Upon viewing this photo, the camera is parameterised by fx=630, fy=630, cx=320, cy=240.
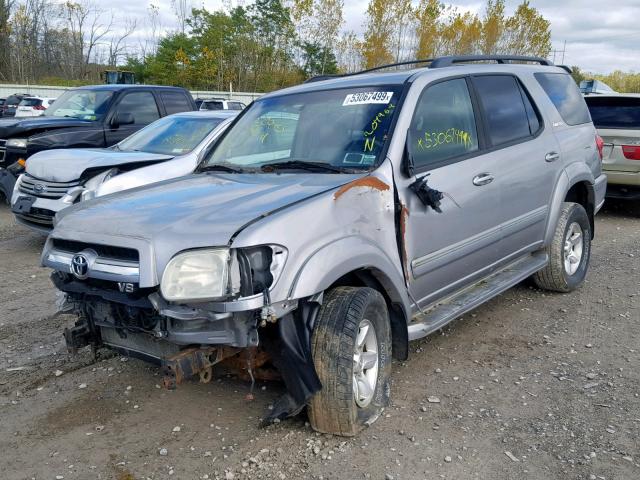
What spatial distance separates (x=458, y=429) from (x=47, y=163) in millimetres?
5756

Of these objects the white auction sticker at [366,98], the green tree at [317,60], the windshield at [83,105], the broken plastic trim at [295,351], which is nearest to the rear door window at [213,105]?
the windshield at [83,105]

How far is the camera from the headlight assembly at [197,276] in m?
2.78

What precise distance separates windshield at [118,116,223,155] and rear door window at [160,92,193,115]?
2416 mm

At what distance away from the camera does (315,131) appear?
4098 mm

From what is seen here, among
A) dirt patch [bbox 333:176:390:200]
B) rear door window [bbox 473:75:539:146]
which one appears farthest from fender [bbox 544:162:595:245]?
dirt patch [bbox 333:176:390:200]

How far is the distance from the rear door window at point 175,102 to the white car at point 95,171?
289 cm

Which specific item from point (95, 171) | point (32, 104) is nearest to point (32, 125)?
point (95, 171)

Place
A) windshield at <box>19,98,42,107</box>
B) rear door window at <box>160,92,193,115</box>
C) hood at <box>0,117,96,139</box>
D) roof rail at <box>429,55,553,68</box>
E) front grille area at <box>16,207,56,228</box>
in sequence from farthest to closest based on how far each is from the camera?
windshield at <box>19,98,42,107</box>, rear door window at <box>160,92,193,115</box>, hood at <box>0,117,96,139</box>, front grille area at <box>16,207,56,228</box>, roof rail at <box>429,55,553,68</box>

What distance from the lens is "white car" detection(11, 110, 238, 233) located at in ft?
22.2

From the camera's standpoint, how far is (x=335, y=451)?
3.17 metres

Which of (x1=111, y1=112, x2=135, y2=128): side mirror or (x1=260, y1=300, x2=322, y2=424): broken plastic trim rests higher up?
(x1=111, y1=112, x2=135, y2=128): side mirror

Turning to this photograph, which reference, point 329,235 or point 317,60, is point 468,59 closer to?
point 329,235

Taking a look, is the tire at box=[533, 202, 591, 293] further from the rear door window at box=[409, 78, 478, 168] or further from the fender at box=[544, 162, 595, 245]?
the rear door window at box=[409, 78, 478, 168]

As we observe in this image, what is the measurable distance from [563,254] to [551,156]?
3.03ft
